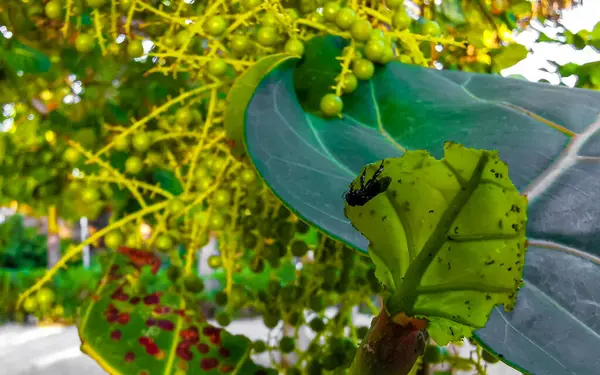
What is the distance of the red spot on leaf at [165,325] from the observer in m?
0.50

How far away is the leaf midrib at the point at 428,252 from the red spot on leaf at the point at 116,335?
1.20 feet

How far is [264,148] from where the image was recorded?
0.92ft

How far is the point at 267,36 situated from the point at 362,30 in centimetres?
7

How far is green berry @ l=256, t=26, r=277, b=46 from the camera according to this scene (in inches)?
15.4

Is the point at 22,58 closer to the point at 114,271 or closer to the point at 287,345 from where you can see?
the point at 114,271

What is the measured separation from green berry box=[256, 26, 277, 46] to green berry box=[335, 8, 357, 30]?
0.05 m

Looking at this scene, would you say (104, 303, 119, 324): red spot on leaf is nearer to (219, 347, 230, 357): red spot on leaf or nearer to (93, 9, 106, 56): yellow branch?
(219, 347, 230, 357): red spot on leaf

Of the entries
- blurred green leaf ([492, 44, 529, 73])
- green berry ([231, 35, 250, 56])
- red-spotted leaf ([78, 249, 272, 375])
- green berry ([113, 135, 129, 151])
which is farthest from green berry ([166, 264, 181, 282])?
blurred green leaf ([492, 44, 529, 73])

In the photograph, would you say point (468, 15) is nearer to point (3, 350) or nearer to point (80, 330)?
point (80, 330)

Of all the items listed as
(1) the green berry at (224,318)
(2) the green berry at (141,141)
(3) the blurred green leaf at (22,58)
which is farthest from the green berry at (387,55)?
(3) the blurred green leaf at (22,58)

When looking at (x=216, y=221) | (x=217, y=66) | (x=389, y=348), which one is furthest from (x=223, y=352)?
(x=389, y=348)

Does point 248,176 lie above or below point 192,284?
above

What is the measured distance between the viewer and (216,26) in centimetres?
42

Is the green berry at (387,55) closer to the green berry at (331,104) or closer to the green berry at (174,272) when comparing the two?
the green berry at (331,104)
